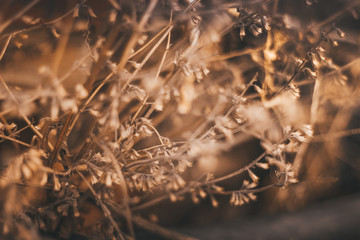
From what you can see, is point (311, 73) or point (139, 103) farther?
point (139, 103)

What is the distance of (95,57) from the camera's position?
2.26 ft

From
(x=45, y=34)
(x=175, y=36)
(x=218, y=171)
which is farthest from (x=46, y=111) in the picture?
(x=218, y=171)

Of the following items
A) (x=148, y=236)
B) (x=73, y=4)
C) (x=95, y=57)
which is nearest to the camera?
(x=95, y=57)

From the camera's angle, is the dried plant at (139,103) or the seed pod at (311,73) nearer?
the dried plant at (139,103)

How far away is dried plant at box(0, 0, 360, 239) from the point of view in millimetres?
692

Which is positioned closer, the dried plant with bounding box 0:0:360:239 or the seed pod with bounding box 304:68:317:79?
the dried plant with bounding box 0:0:360:239

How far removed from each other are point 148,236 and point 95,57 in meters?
0.83

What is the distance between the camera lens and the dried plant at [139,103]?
0.69 m

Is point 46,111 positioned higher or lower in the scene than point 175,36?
lower

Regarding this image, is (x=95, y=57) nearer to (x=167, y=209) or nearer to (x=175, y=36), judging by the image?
(x=175, y=36)

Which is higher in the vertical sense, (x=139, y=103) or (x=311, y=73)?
(x=139, y=103)

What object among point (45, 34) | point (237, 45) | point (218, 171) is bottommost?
point (218, 171)

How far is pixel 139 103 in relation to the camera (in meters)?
1.25

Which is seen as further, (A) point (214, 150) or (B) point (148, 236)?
(B) point (148, 236)
